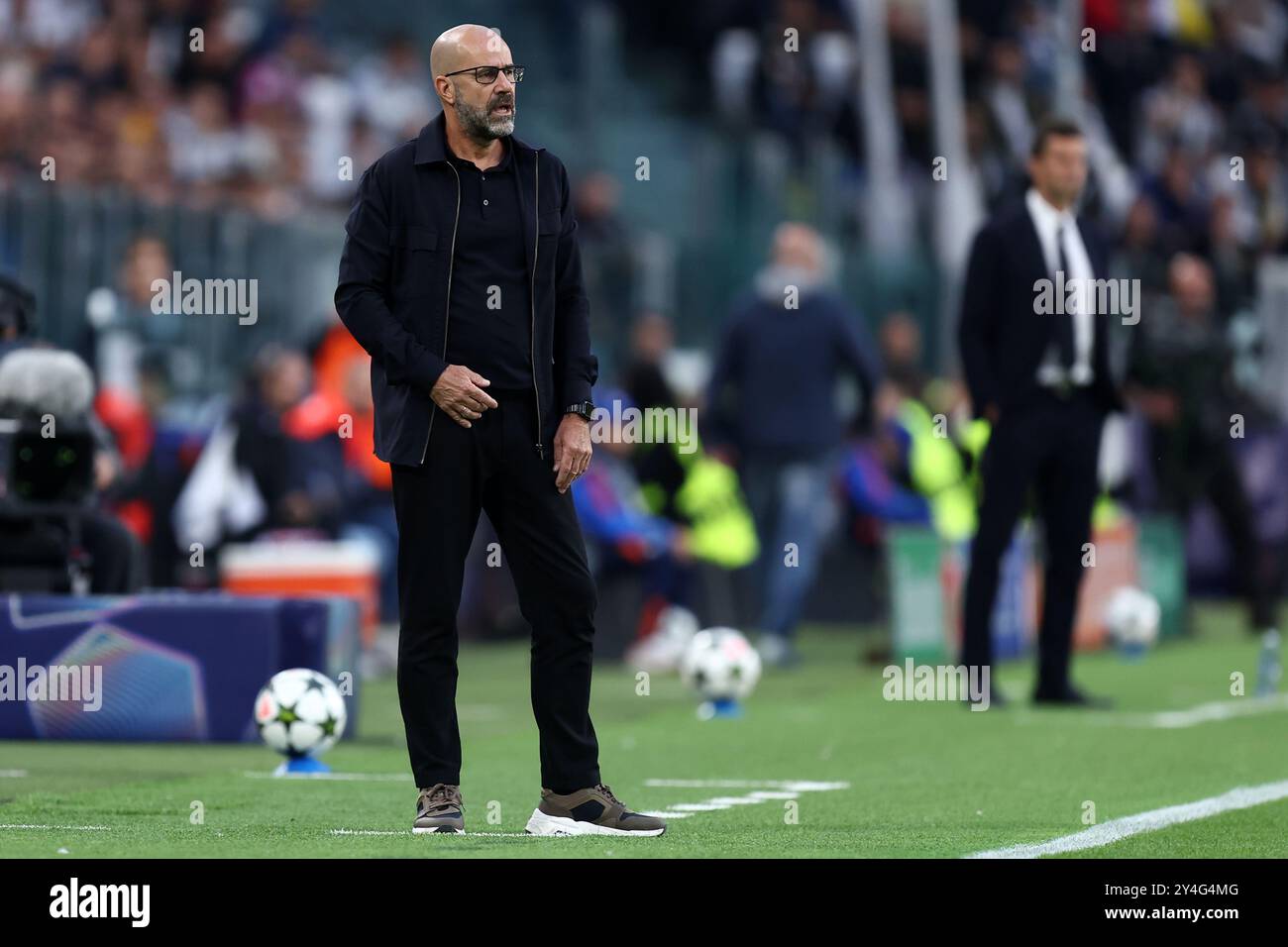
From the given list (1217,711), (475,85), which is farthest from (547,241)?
(1217,711)

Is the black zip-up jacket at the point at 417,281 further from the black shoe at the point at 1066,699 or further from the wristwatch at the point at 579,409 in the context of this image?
the black shoe at the point at 1066,699

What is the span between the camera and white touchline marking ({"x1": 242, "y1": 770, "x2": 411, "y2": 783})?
10180 millimetres

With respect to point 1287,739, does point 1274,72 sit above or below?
above

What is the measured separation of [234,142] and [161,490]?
12.5 feet

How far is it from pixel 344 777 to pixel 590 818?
2222 mm

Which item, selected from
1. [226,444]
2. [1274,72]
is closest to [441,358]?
[226,444]

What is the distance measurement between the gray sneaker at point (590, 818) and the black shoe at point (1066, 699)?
5.49 metres

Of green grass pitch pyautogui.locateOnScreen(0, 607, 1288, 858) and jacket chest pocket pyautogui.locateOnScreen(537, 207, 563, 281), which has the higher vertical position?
jacket chest pocket pyautogui.locateOnScreen(537, 207, 563, 281)

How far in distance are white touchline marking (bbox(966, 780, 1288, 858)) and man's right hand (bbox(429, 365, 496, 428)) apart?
1937 mm

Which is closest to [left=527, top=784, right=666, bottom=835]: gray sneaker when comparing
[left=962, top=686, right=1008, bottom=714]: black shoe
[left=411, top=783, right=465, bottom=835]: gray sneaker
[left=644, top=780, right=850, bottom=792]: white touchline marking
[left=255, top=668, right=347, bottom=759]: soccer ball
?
[left=411, top=783, right=465, bottom=835]: gray sneaker

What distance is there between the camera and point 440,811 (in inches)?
324

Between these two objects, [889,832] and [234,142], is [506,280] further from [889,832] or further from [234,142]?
[234,142]

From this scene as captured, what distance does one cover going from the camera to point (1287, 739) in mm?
11984

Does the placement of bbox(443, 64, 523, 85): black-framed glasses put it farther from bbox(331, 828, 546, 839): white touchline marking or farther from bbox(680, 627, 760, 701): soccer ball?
bbox(680, 627, 760, 701): soccer ball
